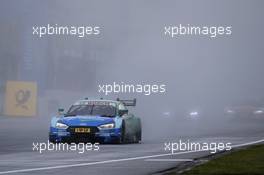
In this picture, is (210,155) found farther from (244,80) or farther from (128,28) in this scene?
(244,80)

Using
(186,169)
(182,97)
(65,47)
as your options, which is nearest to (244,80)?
(182,97)

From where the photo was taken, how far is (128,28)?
5106 centimetres

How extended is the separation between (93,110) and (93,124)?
3.87 feet

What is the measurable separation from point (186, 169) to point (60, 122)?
8.22 meters

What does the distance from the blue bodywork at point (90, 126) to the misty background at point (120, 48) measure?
2283 cm

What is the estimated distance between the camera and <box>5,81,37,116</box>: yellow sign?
46719 millimetres
